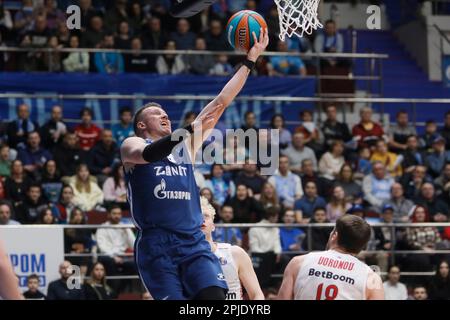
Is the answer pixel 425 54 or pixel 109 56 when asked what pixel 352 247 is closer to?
pixel 109 56

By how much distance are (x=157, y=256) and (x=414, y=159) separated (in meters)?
9.76

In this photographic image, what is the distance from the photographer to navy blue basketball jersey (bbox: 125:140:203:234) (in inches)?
289

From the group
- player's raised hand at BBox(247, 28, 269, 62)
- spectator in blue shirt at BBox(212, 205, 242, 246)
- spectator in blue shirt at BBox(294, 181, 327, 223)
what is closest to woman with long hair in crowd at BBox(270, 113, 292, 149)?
spectator in blue shirt at BBox(294, 181, 327, 223)

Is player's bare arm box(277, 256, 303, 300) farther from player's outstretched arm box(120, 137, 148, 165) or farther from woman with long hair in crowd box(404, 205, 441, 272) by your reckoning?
woman with long hair in crowd box(404, 205, 441, 272)

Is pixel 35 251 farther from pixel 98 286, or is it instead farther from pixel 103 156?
pixel 103 156

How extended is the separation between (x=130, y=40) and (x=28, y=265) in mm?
5690

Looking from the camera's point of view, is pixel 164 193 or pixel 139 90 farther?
pixel 139 90

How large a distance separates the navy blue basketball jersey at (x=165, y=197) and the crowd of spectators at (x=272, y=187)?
587 centimetres

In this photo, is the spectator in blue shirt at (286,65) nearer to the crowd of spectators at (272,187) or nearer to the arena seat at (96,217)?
the crowd of spectators at (272,187)

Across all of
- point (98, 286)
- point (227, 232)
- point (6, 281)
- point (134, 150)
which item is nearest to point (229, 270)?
point (134, 150)

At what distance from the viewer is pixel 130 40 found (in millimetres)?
17125

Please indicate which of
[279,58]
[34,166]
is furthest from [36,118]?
[279,58]

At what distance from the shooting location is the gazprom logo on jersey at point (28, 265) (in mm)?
12516

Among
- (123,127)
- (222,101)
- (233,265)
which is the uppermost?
(222,101)
